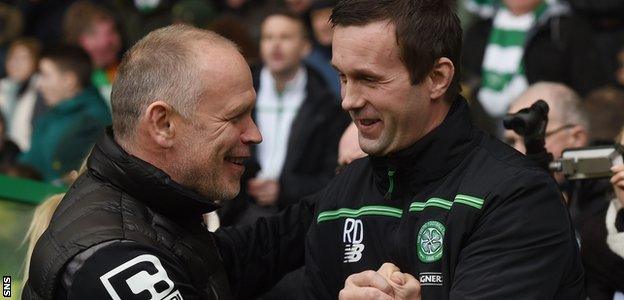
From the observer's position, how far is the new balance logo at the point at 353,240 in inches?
165

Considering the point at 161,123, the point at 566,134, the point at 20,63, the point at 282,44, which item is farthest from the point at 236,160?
the point at 20,63

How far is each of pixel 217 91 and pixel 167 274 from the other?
687mm

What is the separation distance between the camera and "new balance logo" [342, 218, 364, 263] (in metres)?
4.18

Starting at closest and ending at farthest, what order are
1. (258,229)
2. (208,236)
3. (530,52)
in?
(208,236), (258,229), (530,52)

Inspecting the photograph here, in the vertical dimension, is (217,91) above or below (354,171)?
above

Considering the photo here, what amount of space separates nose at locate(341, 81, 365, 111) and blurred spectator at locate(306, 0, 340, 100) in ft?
17.9

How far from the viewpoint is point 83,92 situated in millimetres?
9500

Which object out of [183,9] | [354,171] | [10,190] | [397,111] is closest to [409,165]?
[397,111]

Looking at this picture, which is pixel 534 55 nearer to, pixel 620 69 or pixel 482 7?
pixel 620 69

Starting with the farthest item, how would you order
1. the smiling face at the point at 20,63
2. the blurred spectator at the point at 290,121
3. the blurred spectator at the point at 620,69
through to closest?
the smiling face at the point at 20,63, the blurred spectator at the point at 620,69, the blurred spectator at the point at 290,121

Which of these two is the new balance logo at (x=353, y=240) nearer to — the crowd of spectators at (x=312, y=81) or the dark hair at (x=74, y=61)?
the crowd of spectators at (x=312, y=81)

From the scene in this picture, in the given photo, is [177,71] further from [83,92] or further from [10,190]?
[83,92]

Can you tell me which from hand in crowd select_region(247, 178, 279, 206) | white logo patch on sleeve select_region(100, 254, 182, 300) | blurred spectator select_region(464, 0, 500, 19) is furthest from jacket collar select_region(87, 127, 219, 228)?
blurred spectator select_region(464, 0, 500, 19)

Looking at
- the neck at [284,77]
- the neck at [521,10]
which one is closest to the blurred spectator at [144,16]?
the neck at [284,77]
